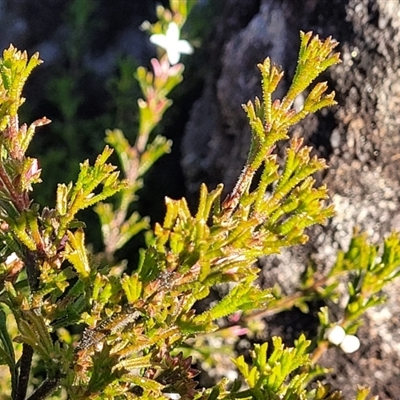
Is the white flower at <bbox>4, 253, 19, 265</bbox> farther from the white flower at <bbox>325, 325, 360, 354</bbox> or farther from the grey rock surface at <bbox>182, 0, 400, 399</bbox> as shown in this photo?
the grey rock surface at <bbox>182, 0, 400, 399</bbox>

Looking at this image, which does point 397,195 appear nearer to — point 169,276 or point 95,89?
point 169,276

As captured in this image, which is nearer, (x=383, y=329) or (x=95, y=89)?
(x=383, y=329)

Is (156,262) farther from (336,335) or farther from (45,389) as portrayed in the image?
(336,335)

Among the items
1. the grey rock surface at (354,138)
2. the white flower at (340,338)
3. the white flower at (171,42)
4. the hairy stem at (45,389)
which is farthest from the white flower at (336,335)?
the white flower at (171,42)

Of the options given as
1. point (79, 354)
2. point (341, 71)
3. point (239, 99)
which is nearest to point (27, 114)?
point (239, 99)

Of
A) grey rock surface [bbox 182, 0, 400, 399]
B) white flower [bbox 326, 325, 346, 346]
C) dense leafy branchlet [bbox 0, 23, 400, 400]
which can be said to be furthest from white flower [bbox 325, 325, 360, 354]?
dense leafy branchlet [bbox 0, 23, 400, 400]

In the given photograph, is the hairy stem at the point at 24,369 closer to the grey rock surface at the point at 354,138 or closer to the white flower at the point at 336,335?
the white flower at the point at 336,335

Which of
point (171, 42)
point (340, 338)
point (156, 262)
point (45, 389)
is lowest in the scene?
point (340, 338)

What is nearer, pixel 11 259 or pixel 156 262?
pixel 156 262

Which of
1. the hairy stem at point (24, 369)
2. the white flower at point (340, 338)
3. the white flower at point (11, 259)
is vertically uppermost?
the white flower at point (11, 259)

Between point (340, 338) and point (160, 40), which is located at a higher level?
point (160, 40)

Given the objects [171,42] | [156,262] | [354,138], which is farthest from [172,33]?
[156,262]
